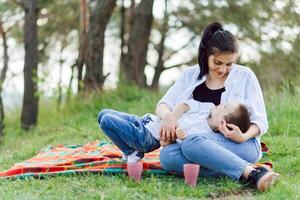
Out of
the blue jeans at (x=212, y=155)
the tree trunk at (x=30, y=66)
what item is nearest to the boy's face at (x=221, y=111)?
A: the blue jeans at (x=212, y=155)

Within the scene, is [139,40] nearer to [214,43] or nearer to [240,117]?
[214,43]

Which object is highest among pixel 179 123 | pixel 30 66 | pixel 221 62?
pixel 221 62

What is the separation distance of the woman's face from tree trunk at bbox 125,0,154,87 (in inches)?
265

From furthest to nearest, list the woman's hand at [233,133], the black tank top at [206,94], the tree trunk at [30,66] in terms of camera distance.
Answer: the tree trunk at [30,66], the black tank top at [206,94], the woman's hand at [233,133]

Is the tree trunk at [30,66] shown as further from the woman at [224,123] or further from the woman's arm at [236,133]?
the woman's arm at [236,133]

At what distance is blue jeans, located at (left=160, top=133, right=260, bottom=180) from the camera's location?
3875mm

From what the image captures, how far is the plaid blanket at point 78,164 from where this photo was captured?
433 centimetres

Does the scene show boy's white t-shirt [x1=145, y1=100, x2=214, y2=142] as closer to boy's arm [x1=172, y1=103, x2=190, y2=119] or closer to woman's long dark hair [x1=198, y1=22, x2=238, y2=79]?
boy's arm [x1=172, y1=103, x2=190, y2=119]

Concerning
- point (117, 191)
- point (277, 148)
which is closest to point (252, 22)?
point (277, 148)

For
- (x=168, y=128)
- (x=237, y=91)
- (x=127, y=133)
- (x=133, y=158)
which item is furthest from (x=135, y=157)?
(x=237, y=91)

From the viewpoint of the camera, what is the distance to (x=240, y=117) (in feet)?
13.2

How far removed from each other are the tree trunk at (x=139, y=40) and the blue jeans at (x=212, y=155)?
6.82 meters

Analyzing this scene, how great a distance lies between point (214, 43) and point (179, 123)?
1.93 ft

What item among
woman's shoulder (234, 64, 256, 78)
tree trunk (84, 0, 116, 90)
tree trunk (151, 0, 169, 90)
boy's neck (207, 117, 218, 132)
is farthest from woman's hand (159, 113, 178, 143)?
tree trunk (151, 0, 169, 90)
